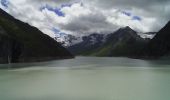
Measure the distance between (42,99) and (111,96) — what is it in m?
6.71

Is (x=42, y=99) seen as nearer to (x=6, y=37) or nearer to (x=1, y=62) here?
(x=1, y=62)

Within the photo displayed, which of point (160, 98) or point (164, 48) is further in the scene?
point (164, 48)

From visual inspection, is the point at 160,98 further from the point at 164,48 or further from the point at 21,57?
the point at 164,48

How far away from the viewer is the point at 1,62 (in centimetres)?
12331

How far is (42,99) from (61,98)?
1.80 m

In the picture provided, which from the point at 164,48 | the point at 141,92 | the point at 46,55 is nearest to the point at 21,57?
the point at 46,55

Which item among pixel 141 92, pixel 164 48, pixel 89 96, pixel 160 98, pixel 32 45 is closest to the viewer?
pixel 160 98

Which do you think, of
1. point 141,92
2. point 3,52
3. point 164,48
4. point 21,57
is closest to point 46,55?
point 21,57

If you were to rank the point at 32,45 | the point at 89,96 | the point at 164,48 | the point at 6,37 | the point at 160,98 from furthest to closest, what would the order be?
the point at 164,48
the point at 32,45
the point at 6,37
the point at 89,96
the point at 160,98

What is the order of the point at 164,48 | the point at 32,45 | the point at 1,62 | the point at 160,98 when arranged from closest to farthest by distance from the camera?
the point at 160,98
the point at 1,62
the point at 32,45
the point at 164,48

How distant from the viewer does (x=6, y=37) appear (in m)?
135

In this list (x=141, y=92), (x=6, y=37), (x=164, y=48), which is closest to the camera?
(x=141, y=92)

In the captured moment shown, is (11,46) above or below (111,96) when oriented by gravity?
above

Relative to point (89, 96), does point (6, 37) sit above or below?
above
